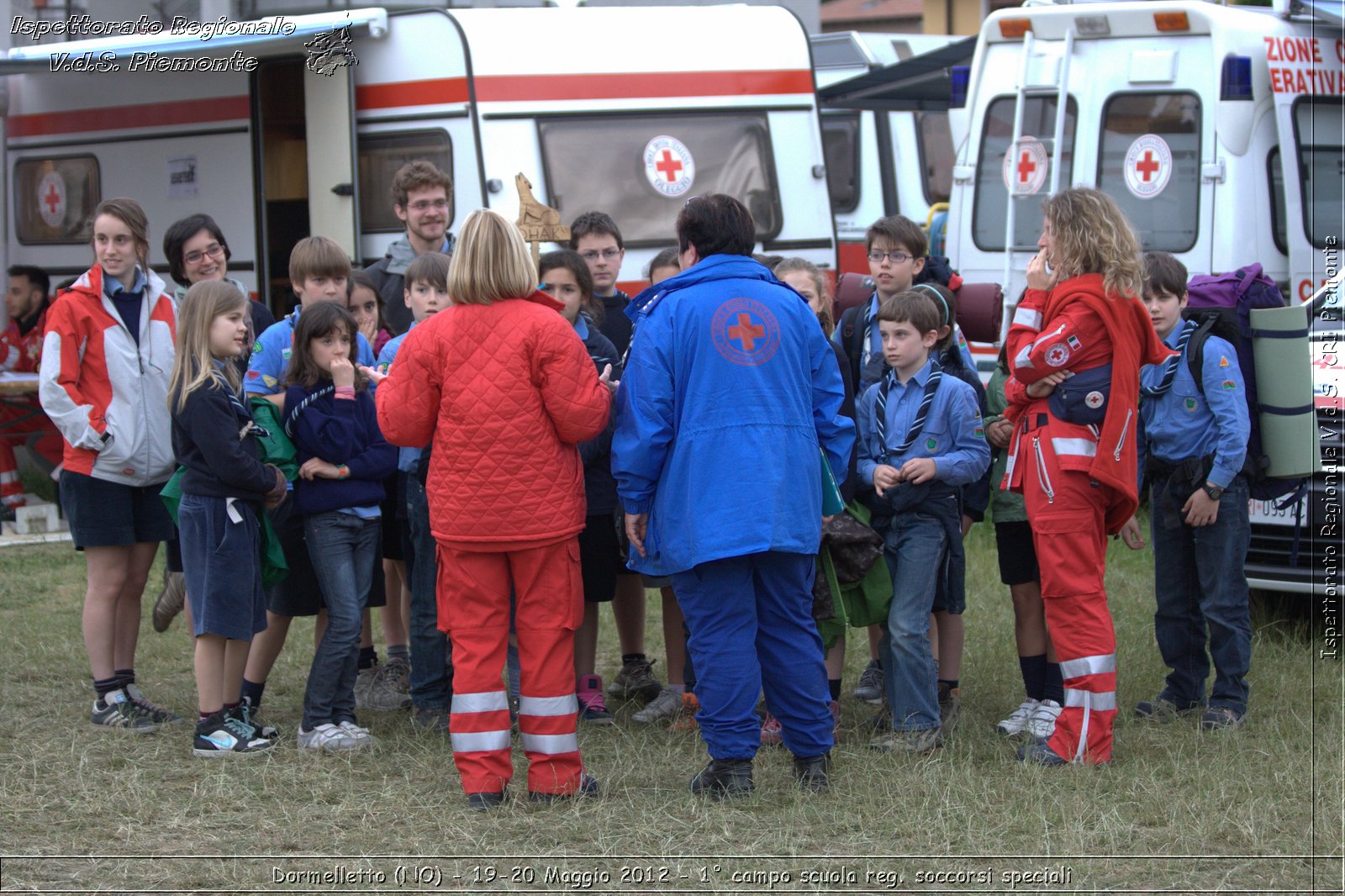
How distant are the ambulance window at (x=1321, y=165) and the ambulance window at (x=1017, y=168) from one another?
1397mm

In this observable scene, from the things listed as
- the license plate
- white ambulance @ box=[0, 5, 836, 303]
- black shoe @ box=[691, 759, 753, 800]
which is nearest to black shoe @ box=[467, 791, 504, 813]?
black shoe @ box=[691, 759, 753, 800]

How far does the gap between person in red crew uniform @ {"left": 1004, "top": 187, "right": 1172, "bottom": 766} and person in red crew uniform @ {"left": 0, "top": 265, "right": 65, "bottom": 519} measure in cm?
736

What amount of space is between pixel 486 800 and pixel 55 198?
349 inches

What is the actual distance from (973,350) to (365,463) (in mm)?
5689

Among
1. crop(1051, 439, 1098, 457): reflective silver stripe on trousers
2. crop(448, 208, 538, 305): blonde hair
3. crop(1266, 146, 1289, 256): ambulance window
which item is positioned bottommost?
crop(1051, 439, 1098, 457): reflective silver stripe on trousers

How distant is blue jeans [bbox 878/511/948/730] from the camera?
16.7ft

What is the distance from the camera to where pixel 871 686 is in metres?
5.87

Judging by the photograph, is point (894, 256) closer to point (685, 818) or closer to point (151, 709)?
point (685, 818)

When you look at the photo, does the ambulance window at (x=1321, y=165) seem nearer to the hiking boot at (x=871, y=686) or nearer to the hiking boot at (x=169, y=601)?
the hiking boot at (x=871, y=686)

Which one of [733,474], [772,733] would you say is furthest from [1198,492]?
[733,474]

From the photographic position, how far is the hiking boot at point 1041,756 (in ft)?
15.8

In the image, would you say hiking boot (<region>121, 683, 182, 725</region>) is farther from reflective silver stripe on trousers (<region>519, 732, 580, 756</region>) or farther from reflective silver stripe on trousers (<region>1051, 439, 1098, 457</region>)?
reflective silver stripe on trousers (<region>1051, 439, 1098, 457</region>)

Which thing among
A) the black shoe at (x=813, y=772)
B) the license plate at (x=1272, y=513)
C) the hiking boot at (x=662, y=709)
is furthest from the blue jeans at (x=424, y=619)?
the license plate at (x=1272, y=513)

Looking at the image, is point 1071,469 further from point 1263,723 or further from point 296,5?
point 296,5
